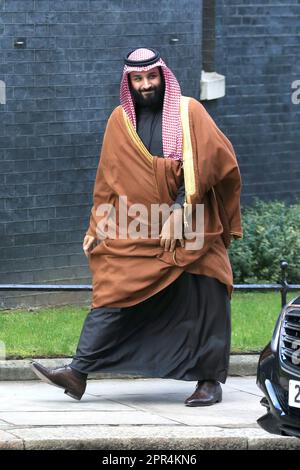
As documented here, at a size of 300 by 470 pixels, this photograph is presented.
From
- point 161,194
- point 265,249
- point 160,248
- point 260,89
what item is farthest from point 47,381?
point 260,89

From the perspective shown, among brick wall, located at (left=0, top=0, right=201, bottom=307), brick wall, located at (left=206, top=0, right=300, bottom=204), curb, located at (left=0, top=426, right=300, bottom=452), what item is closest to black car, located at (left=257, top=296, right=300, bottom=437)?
curb, located at (left=0, top=426, right=300, bottom=452)

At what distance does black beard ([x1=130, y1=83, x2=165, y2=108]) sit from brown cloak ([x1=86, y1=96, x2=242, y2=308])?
0.14 meters

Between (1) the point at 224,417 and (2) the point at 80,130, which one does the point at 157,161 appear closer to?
(1) the point at 224,417

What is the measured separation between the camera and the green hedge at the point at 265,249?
1491cm

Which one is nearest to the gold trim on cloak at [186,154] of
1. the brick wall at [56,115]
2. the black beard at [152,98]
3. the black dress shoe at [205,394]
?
the black beard at [152,98]

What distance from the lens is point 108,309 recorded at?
357 inches

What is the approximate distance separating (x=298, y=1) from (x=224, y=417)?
26.5 ft

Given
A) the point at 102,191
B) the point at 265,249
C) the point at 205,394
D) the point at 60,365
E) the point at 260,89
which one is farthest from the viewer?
the point at 260,89

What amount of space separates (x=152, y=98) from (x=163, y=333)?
4.94 ft

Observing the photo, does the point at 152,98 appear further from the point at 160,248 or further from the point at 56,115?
the point at 56,115

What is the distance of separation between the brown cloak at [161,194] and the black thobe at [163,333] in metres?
→ 0.09

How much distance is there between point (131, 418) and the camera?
28.2 feet

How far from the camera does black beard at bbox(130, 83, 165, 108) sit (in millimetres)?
9164
